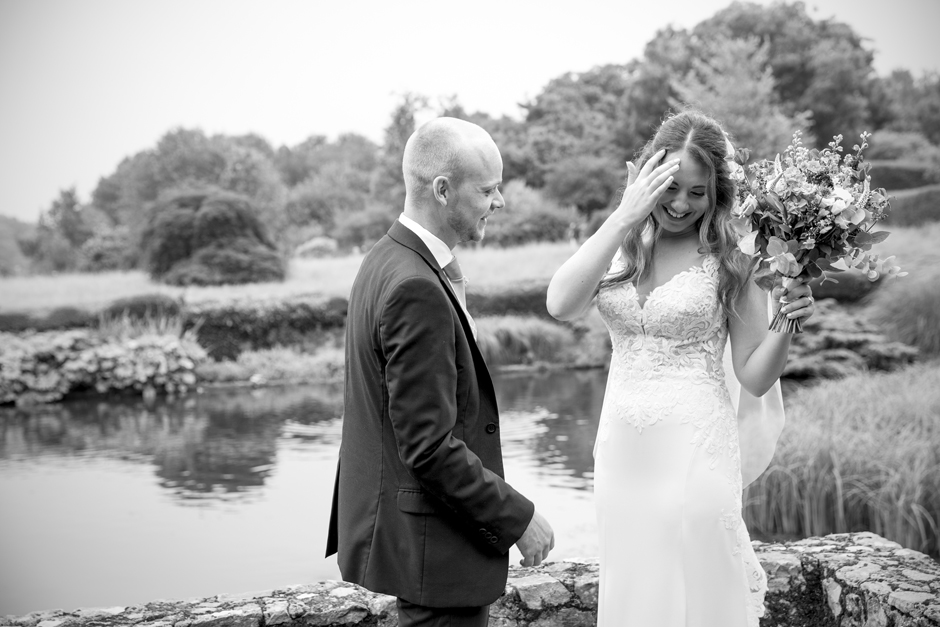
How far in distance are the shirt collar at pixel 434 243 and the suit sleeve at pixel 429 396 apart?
0.54 ft

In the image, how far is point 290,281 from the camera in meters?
21.4

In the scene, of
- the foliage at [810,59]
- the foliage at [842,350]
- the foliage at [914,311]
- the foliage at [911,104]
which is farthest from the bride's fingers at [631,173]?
the foliage at [911,104]

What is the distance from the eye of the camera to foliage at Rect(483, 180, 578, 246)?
985 inches

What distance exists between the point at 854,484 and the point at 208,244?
62.6 feet

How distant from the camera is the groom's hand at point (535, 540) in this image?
72.4 inches

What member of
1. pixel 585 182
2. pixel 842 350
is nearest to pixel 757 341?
pixel 842 350

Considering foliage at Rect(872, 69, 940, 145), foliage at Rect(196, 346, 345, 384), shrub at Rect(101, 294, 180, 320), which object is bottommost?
foliage at Rect(196, 346, 345, 384)

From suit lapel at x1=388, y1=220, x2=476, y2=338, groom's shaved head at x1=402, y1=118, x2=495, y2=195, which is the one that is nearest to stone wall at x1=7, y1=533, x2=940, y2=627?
suit lapel at x1=388, y1=220, x2=476, y2=338

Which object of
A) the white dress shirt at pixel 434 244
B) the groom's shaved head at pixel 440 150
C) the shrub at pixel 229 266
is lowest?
the white dress shirt at pixel 434 244

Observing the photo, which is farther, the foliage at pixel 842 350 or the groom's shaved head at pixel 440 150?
the foliage at pixel 842 350

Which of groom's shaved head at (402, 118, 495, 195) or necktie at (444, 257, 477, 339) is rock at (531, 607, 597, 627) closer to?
necktie at (444, 257, 477, 339)

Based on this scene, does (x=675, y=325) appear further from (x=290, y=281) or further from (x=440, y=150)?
(x=290, y=281)

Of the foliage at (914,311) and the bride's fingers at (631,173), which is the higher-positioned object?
the bride's fingers at (631,173)

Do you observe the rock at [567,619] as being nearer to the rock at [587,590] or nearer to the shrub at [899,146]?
the rock at [587,590]
